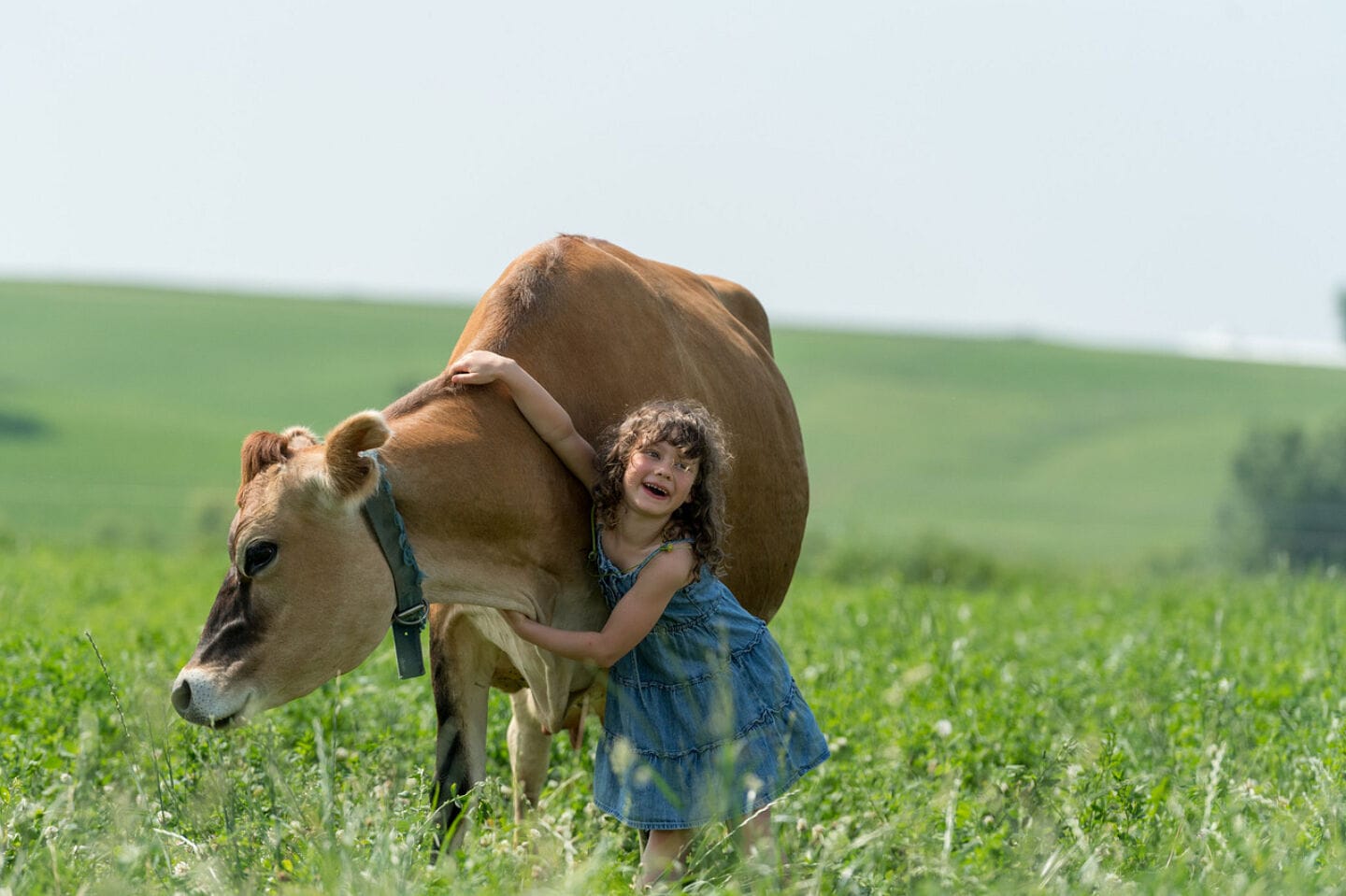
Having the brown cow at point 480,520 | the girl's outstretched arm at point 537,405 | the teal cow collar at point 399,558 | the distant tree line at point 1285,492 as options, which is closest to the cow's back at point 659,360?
the brown cow at point 480,520

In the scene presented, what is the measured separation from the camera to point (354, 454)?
170 inches

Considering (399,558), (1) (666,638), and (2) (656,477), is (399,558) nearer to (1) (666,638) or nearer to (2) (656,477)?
(2) (656,477)

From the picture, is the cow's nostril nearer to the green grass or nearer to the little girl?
the green grass

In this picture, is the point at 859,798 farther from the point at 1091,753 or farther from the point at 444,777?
the point at 444,777

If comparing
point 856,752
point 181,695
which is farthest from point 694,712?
point 856,752

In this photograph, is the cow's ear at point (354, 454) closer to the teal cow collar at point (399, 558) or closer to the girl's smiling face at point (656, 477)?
the teal cow collar at point (399, 558)

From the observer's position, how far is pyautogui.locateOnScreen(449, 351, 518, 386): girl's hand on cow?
484 centimetres

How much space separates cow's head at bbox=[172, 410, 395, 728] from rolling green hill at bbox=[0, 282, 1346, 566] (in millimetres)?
22377

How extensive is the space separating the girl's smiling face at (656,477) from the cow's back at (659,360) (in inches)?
14.1

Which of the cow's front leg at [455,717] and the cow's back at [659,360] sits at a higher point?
the cow's back at [659,360]

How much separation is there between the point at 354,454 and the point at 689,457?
3.35 feet

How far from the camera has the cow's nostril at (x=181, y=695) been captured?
4371 millimetres

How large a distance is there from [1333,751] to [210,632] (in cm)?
367

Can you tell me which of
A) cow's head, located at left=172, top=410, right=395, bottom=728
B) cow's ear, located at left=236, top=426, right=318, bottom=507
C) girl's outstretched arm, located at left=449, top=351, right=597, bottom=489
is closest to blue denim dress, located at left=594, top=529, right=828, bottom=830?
girl's outstretched arm, located at left=449, top=351, right=597, bottom=489
